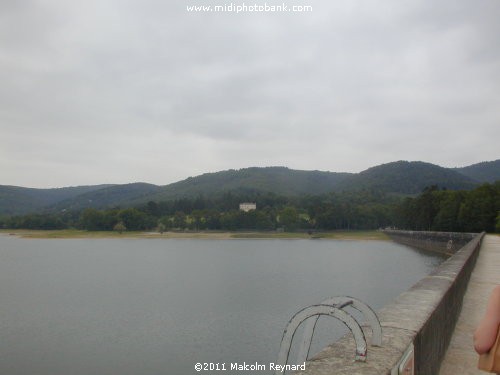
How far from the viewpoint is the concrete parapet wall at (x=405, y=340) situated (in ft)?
9.09

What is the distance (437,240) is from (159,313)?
4430 centimetres

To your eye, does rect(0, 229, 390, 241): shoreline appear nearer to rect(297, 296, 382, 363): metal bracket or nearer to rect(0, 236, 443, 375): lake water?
rect(0, 236, 443, 375): lake water

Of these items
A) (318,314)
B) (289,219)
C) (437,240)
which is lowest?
(437,240)

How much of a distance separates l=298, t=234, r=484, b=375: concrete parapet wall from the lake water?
9.96m

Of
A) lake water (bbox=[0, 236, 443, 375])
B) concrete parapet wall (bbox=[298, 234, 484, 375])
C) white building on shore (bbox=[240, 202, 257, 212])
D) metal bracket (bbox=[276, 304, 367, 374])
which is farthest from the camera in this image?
white building on shore (bbox=[240, 202, 257, 212])

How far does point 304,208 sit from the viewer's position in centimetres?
16050

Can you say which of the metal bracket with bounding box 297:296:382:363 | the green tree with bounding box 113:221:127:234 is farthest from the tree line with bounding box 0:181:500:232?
the metal bracket with bounding box 297:296:382:363

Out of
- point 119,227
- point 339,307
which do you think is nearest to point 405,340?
point 339,307

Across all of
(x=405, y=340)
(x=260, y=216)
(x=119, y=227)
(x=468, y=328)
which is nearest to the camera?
(x=405, y=340)

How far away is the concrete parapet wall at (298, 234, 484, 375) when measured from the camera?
2.77 meters

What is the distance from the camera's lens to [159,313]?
2150 centimetres

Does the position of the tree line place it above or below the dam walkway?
above

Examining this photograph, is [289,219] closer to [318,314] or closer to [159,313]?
[159,313]

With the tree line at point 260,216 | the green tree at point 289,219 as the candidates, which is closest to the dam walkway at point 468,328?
the tree line at point 260,216
